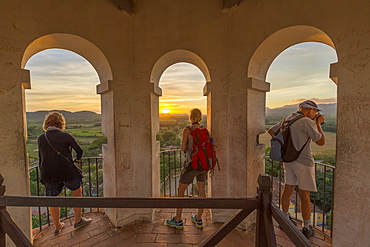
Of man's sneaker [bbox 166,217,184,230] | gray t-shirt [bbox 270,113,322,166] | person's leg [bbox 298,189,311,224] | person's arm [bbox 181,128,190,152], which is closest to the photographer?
gray t-shirt [bbox 270,113,322,166]

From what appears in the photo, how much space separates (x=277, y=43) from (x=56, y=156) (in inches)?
154

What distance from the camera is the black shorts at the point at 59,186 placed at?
2.83 metres

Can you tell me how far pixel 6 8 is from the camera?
253 cm

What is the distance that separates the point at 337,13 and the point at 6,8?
4317 mm

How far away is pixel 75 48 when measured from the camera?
338 cm

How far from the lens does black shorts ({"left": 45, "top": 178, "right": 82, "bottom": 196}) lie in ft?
9.29

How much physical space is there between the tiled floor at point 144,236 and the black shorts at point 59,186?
0.81 meters

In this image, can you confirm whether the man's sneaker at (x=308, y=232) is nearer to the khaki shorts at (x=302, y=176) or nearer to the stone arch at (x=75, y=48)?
the khaki shorts at (x=302, y=176)

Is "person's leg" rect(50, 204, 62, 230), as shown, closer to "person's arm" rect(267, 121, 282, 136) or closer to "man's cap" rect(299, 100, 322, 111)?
"person's arm" rect(267, 121, 282, 136)

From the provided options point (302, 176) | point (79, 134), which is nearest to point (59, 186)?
point (79, 134)

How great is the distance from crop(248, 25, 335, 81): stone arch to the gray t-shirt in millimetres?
1104

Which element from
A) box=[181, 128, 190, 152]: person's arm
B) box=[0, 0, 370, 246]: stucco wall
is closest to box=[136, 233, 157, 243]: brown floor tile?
box=[0, 0, 370, 246]: stucco wall

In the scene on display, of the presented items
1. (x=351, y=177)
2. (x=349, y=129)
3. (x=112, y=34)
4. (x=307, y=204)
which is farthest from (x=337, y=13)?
(x=112, y=34)

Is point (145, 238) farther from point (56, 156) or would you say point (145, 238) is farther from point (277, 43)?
point (277, 43)
